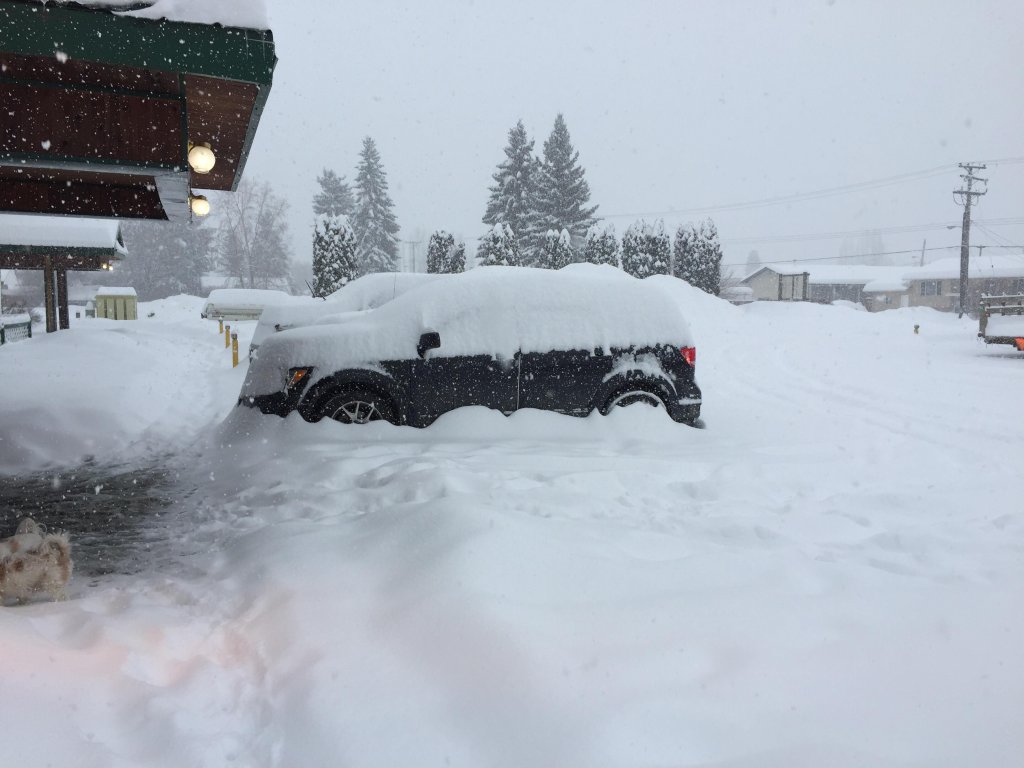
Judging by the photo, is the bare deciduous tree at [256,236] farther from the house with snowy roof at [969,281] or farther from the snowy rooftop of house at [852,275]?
the house with snowy roof at [969,281]

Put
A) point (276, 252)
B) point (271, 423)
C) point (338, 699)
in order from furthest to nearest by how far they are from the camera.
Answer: point (276, 252), point (271, 423), point (338, 699)

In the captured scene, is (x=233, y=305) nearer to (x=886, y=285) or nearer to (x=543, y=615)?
(x=543, y=615)

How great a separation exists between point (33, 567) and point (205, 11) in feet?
10.4

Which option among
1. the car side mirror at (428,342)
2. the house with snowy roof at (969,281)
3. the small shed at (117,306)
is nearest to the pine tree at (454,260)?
the small shed at (117,306)

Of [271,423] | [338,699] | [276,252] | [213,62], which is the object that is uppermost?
[276,252]

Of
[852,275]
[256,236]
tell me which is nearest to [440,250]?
[256,236]

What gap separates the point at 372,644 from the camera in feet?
9.31

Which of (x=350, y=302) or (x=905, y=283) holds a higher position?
(x=905, y=283)

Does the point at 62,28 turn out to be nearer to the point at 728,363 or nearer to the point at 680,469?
the point at 680,469

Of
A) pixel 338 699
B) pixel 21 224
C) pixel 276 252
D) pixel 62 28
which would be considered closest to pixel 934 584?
pixel 338 699

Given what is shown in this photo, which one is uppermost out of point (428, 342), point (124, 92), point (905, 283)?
point (905, 283)

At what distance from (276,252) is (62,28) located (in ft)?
206

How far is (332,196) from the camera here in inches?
2296

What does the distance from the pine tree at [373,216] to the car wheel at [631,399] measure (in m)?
48.2
